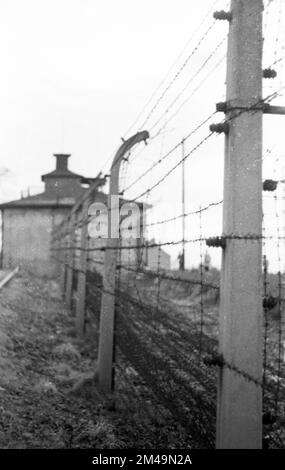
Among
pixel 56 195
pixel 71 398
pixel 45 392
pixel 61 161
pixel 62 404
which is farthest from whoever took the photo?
pixel 61 161

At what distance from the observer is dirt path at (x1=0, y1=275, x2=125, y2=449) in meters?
4.82

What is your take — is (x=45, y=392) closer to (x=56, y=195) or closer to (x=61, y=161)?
(x=56, y=195)

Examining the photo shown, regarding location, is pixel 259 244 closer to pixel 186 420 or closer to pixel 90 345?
pixel 186 420

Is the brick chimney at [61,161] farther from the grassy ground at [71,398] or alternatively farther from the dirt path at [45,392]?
the grassy ground at [71,398]

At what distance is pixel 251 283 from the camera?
308cm

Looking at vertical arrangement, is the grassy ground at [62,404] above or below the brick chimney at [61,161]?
below

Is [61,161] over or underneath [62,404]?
over

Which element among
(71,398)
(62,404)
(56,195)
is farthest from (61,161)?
(62,404)

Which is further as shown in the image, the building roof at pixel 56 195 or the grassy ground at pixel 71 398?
the building roof at pixel 56 195

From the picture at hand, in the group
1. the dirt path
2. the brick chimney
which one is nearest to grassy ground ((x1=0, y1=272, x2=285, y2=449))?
the dirt path

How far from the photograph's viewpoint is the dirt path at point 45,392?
4.82m


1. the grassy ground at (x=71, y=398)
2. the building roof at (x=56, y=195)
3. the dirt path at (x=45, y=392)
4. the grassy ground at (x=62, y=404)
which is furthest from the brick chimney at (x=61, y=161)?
the grassy ground at (x=62, y=404)

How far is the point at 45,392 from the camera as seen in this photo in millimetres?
6230

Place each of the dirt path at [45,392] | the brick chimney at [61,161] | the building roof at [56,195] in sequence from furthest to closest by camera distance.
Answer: the brick chimney at [61,161]
the building roof at [56,195]
the dirt path at [45,392]
